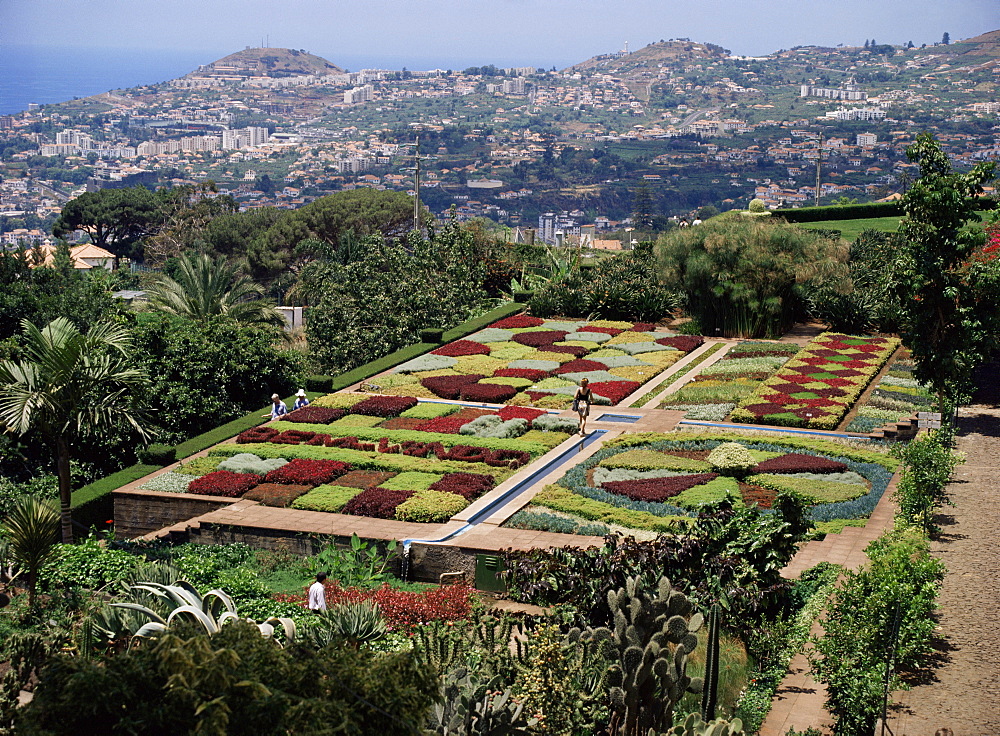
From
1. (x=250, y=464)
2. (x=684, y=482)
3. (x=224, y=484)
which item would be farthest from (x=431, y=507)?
(x=250, y=464)

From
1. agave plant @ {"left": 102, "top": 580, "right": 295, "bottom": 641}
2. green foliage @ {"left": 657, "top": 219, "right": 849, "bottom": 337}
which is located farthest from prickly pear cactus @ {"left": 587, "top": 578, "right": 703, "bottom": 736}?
green foliage @ {"left": 657, "top": 219, "right": 849, "bottom": 337}

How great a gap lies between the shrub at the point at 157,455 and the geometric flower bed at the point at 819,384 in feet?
36.3

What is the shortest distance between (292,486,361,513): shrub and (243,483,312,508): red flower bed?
0.44 ft

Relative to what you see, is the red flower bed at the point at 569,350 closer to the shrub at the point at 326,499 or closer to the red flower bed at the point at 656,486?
the red flower bed at the point at 656,486

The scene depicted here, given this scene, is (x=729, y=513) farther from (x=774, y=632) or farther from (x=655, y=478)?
(x=655, y=478)

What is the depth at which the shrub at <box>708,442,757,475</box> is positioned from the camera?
60.6ft

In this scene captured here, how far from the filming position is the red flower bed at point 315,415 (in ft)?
75.4

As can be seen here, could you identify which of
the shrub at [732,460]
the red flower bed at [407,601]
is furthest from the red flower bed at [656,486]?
the red flower bed at [407,601]

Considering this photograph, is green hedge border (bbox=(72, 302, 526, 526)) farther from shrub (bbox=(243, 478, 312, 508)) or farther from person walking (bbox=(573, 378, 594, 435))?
person walking (bbox=(573, 378, 594, 435))

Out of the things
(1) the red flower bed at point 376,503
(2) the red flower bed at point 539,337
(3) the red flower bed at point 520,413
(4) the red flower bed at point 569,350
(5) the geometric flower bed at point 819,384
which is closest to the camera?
(1) the red flower bed at point 376,503

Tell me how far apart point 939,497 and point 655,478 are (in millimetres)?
4547

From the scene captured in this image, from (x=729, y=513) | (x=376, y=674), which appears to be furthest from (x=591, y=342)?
(x=376, y=674)

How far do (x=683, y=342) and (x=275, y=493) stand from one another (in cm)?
1473

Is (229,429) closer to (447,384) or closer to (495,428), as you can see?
(495,428)
